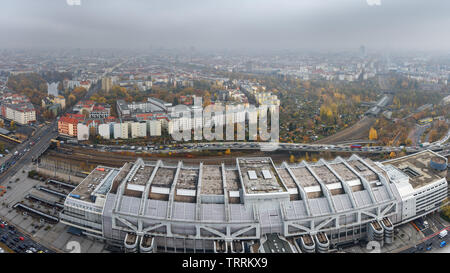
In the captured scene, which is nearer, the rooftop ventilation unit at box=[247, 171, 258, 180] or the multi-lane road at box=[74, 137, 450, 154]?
the rooftop ventilation unit at box=[247, 171, 258, 180]

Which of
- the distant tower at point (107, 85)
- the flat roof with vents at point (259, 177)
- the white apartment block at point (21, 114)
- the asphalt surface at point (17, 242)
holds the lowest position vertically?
the asphalt surface at point (17, 242)

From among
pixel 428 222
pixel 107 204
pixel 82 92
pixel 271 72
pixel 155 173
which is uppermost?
pixel 271 72

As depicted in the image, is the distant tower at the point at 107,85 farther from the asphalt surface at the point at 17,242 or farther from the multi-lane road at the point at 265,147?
the asphalt surface at the point at 17,242

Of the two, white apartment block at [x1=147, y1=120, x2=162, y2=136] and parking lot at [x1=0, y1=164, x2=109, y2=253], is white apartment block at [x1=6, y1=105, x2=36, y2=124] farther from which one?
parking lot at [x1=0, y1=164, x2=109, y2=253]

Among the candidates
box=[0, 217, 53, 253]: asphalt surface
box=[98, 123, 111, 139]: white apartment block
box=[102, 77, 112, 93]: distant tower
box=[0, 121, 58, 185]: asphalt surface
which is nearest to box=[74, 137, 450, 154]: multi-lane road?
box=[98, 123, 111, 139]: white apartment block

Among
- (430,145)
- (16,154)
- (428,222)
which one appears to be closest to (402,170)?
(428,222)

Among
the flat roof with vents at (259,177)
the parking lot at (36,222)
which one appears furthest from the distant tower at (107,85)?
the flat roof with vents at (259,177)

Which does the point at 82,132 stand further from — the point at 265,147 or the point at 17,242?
the point at 265,147

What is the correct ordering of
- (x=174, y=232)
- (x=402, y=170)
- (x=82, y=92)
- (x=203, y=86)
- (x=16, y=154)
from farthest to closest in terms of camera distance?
(x=203, y=86) → (x=82, y=92) → (x=16, y=154) → (x=402, y=170) → (x=174, y=232)

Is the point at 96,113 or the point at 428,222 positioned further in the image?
the point at 96,113

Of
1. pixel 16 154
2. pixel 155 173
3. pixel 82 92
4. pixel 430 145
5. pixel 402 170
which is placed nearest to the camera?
pixel 155 173

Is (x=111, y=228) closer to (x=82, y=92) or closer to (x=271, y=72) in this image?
(x=82, y=92)
